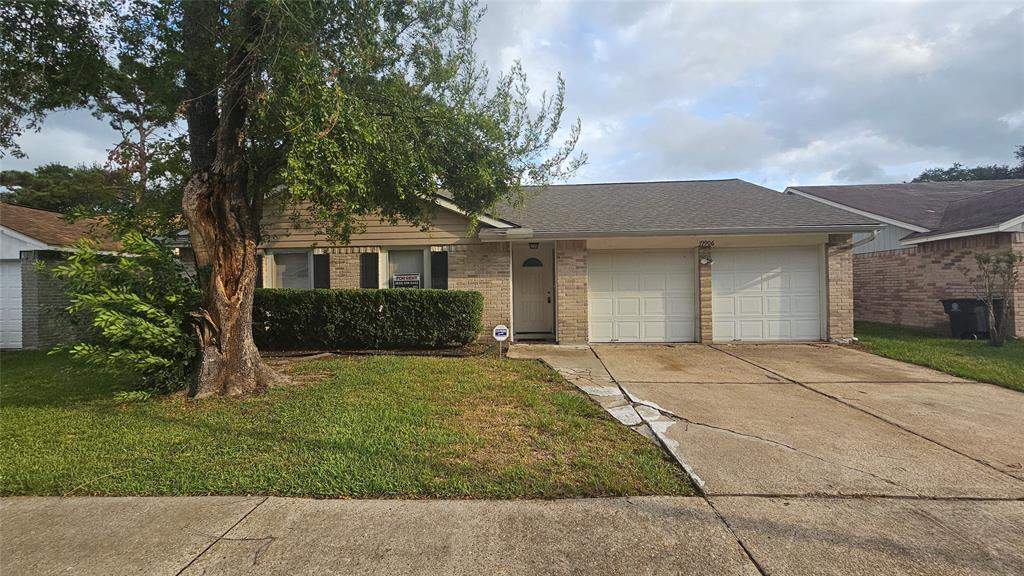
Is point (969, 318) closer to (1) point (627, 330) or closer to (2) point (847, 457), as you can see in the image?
(1) point (627, 330)

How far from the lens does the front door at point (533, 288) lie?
1177cm

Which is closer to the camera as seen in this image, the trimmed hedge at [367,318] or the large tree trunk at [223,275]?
the large tree trunk at [223,275]

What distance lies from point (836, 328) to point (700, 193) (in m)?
4.86

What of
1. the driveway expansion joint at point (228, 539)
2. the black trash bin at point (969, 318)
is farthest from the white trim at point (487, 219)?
the black trash bin at point (969, 318)

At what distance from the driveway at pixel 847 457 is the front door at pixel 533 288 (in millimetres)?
3931

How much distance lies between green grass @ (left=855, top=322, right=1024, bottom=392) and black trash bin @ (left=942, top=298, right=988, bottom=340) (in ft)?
1.33

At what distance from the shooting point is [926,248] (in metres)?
12.3

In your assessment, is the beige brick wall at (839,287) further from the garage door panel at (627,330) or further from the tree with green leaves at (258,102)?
the tree with green leaves at (258,102)

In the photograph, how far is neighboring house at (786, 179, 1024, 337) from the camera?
1086 centimetres

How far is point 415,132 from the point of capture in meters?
6.34

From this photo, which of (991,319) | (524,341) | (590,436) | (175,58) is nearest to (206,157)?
(175,58)

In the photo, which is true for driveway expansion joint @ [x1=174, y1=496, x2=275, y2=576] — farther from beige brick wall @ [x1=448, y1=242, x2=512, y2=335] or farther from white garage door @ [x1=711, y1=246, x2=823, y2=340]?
white garage door @ [x1=711, y1=246, x2=823, y2=340]

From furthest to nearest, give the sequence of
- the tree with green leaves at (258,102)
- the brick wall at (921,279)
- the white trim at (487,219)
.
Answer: the brick wall at (921,279)
the white trim at (487,219)
the tree with green leaves at (258,102)

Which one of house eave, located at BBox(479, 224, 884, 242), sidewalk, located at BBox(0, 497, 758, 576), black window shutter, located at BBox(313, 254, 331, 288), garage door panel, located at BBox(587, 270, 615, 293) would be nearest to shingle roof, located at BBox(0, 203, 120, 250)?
black window shutter, located at BBox(313, 254, 331, 288)
